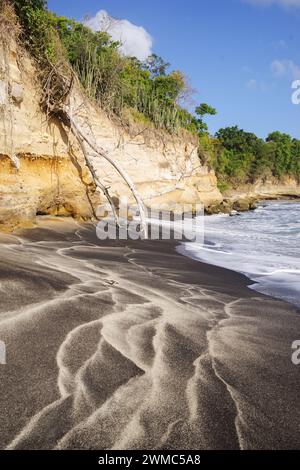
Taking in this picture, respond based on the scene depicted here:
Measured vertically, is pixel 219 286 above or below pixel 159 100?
below

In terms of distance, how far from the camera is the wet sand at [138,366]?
1.57 m

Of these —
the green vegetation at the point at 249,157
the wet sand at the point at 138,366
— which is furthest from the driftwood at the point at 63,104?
the green vegetation at the point at 249,157

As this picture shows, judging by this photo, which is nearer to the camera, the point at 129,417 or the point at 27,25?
the point at 129,417

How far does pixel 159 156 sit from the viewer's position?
22500 mm

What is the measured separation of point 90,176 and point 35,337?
30.0ft

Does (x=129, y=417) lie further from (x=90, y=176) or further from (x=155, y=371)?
(x=90, y=176)

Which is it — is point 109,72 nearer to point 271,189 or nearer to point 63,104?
point 63,104

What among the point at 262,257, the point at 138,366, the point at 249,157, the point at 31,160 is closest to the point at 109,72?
the point at 31,160

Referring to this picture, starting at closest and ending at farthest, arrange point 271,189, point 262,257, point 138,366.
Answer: point 138,366
point 262,257
point 271,189

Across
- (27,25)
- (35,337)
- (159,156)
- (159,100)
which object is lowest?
(35,337)

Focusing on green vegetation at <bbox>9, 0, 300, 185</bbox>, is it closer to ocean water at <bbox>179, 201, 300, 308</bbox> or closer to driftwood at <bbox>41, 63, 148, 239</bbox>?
driftwood at <bbox>41, 63, 148, 239</bbox>

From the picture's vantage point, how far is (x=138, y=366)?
2.10m

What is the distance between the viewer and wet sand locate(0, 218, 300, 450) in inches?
61.7
